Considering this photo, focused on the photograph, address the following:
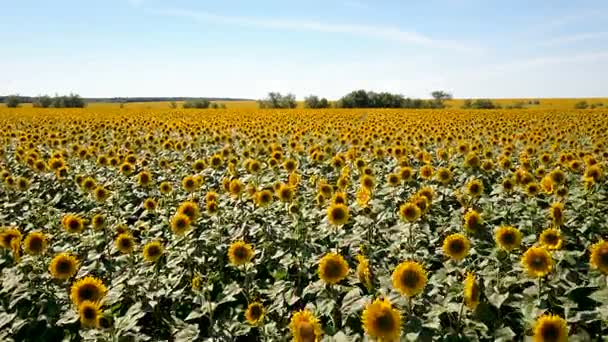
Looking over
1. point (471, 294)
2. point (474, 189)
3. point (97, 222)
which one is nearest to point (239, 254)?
point (471, 294)

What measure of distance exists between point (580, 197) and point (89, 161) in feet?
31.9

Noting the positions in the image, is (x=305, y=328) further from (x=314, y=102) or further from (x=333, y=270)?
(x=314, y=102)

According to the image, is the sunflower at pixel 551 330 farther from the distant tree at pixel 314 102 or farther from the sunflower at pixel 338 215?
the distant tree at pixel 314 102

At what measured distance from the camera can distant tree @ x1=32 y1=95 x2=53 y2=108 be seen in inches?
2766

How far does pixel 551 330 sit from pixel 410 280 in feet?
2.85

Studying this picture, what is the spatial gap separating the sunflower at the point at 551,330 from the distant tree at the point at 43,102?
257 feet

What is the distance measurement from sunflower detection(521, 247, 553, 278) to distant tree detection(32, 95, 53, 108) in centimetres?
7769

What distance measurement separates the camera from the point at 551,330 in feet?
9.33

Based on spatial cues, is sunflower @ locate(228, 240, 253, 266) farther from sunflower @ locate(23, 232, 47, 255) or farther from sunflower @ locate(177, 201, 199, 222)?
sunflower @ locate(23, 232, 47, 255)

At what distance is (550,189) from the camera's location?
245 inches

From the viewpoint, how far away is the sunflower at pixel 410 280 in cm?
330

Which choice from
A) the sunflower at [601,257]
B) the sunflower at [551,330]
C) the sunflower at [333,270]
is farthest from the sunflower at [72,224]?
the sunflower at [601,257]

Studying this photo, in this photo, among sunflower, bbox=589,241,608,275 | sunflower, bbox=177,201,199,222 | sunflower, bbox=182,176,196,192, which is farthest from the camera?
sunflower, bbox=182,176,196,192

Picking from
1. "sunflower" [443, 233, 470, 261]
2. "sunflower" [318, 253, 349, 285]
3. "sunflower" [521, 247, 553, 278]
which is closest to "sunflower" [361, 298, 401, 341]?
"sunflower" [318, 253, 349, 285]
